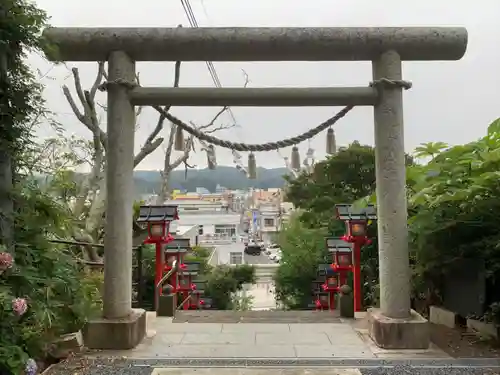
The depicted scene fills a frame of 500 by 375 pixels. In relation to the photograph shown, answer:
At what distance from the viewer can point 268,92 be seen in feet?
18.3

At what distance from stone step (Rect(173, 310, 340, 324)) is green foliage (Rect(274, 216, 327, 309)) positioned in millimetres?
9591

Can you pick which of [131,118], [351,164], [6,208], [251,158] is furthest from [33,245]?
[351,164]

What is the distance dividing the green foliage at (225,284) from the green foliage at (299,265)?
2236 millimetres

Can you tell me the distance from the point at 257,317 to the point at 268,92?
11.0 feet

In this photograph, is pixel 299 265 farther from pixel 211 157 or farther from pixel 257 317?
pixel 211 157

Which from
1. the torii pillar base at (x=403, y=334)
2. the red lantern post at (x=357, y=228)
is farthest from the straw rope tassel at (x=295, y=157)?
the torii pillar base at (x=403, y=334)

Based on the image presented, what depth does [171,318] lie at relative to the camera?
685cm

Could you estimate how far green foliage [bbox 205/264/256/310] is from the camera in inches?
814

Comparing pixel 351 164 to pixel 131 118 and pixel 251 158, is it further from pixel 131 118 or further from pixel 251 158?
pixel 131 118

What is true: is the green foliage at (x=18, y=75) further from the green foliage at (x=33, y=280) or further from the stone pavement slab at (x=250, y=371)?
the stone pavement slab at (x=250, y=371)

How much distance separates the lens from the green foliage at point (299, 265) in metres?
17.6

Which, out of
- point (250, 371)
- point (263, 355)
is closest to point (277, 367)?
point (250, 371)

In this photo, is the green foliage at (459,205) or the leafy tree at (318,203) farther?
the leafy tree at (318,203)

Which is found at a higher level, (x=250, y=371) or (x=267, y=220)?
(x=267, y=220)
